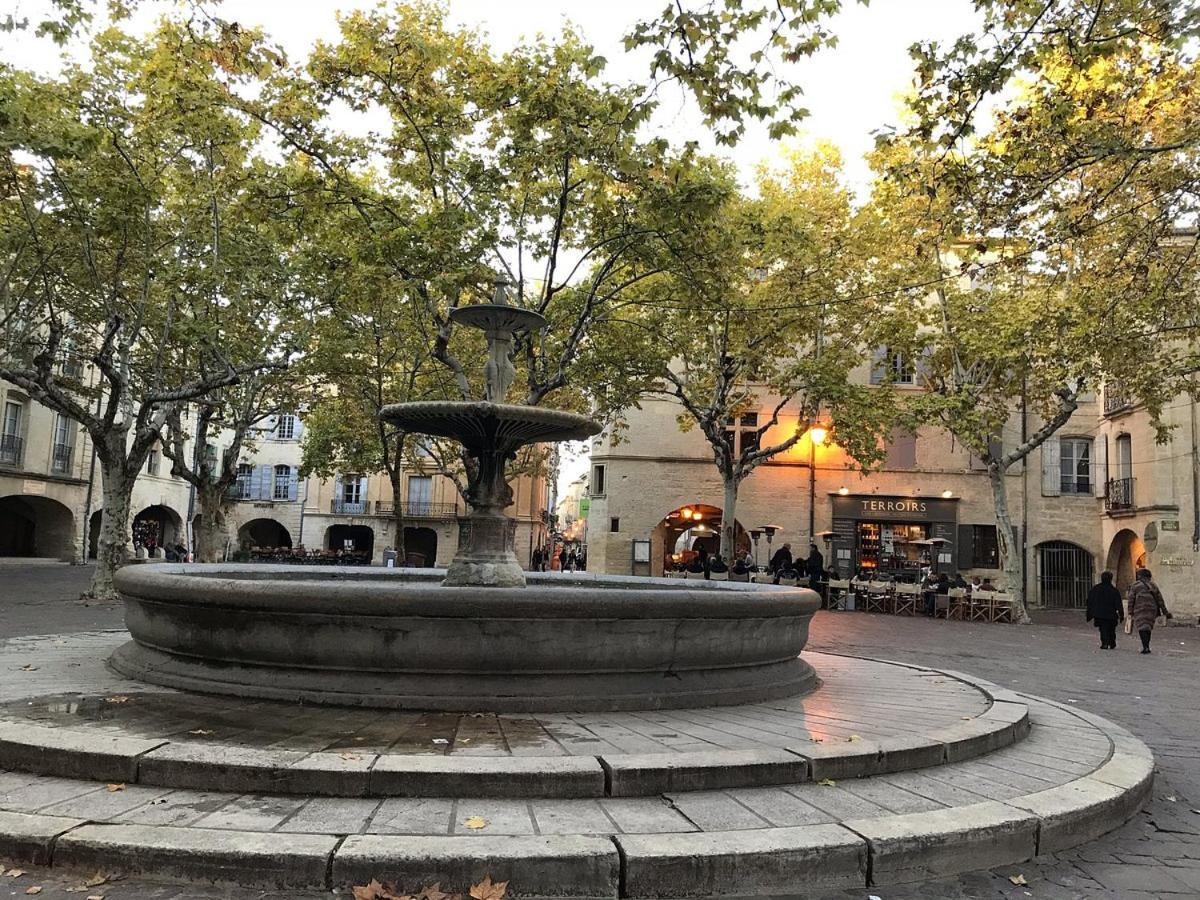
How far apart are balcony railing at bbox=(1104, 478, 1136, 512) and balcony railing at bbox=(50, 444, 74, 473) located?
3735cm

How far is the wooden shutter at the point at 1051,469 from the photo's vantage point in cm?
2964

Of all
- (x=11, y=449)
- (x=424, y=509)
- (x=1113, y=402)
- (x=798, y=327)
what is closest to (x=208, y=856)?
(x=798, y=327)

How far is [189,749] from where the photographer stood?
416 centimetres

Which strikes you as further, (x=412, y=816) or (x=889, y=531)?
(x=889, y=531)

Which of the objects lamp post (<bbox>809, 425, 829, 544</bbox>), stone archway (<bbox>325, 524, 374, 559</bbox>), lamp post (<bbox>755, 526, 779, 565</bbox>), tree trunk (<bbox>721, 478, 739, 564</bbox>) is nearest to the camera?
tree trunk (<bbox>721, 478, 739, 564</bbox>)

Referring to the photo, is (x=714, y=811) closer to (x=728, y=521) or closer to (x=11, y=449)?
(x=728, y=521)

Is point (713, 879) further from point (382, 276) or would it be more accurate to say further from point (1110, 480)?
point (1110, 480)

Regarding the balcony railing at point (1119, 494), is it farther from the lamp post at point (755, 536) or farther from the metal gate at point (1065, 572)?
the lamp post at point (755, 536)

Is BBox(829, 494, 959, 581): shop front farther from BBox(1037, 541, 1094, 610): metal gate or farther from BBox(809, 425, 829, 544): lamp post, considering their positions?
BBox(1037, 541, 1094, 610): metal gate

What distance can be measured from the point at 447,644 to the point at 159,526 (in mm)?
44208

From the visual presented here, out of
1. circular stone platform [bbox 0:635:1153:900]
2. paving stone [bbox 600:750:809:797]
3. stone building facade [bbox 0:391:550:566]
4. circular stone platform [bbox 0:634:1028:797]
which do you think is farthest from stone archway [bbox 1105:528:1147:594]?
paving stone [bbox 600:750:809:797]

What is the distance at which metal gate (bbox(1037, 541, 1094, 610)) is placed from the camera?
2969 cm

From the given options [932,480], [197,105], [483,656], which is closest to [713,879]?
[483,656]

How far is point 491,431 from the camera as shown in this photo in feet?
28.0
